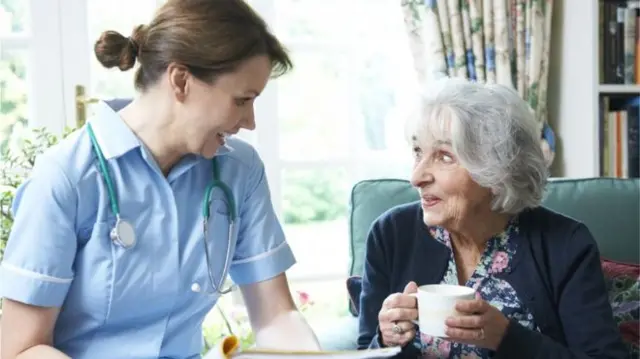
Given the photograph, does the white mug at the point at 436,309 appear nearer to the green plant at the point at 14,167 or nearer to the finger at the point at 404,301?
the finger at the point at 404,301

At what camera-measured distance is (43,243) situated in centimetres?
128

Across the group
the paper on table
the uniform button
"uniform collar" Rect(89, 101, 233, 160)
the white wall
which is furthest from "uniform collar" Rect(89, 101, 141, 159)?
the white wall

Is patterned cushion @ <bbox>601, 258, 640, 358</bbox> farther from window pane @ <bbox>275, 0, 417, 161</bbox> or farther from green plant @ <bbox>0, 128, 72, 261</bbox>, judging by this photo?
green plant @ <bbox>0, 128, 72, 261</bbox>

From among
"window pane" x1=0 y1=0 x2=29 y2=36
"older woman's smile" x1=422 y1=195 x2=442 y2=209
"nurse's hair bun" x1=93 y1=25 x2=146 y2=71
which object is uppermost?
"window pane" x1=0 y1=0 x2=29 y2=36

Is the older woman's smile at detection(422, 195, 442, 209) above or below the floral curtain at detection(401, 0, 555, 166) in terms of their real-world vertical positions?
below

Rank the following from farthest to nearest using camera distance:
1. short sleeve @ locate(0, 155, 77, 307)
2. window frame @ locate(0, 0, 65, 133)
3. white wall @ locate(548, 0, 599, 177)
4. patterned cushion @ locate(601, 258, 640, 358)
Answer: white wall @ locate(548, 0, 599, 177), window frame @ locate(0, 0, 65, 133), patterned cushion @ locate(601, 258, 640, 358), short sleeve @ locate(0, 155, 77, 307)

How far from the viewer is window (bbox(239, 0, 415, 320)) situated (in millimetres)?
2779

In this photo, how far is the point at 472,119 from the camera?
1.61m

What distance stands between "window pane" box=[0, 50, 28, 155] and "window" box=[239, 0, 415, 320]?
0.78 m

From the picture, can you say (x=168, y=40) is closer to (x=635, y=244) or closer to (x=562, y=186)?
(x=562, y=186)

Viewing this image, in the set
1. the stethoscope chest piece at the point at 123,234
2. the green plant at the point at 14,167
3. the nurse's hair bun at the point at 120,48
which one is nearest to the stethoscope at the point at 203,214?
the stethoscope chest piece at the point at 123,234

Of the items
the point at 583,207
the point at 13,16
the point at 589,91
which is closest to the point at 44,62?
the point at 13,16

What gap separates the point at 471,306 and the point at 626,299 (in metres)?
0.63

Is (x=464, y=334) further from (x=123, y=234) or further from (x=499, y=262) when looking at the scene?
(x=123, y=234)
